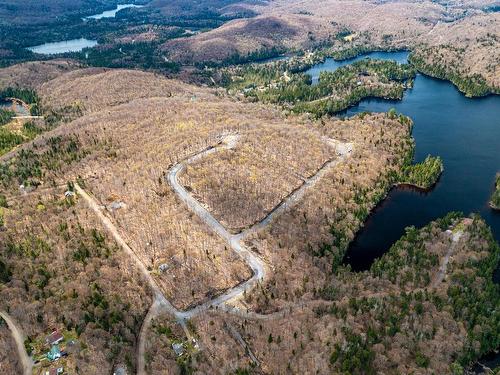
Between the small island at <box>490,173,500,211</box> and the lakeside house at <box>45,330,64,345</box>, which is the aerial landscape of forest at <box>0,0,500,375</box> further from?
the small island at <box>490,173,500,211</box>

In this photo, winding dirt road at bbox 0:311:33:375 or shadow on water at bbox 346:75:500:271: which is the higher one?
winding dirt road at bbox 0:311:33:375

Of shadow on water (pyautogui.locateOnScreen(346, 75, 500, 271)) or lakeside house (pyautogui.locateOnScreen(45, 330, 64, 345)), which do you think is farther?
shadow on water (pyautogui.locateOnScreen(346, 75, 500, 271))

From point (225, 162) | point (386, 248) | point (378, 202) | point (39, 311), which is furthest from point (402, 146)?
point (39, 311)

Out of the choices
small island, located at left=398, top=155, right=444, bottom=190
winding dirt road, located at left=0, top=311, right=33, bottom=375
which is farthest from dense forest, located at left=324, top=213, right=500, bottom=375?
winding dirt road, located at left=0, top=311, right=33, bottom=375

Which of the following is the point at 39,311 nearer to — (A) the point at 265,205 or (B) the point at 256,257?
(B) the point at 256,257

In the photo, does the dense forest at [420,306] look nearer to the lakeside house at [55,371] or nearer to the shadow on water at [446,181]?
the shadow on water at [446,181]

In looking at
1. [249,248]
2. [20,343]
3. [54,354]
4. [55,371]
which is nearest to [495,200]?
[249,248]

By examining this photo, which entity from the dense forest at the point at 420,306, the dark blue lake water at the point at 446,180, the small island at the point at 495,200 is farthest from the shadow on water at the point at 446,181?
the dense forest at the point at 420,306
